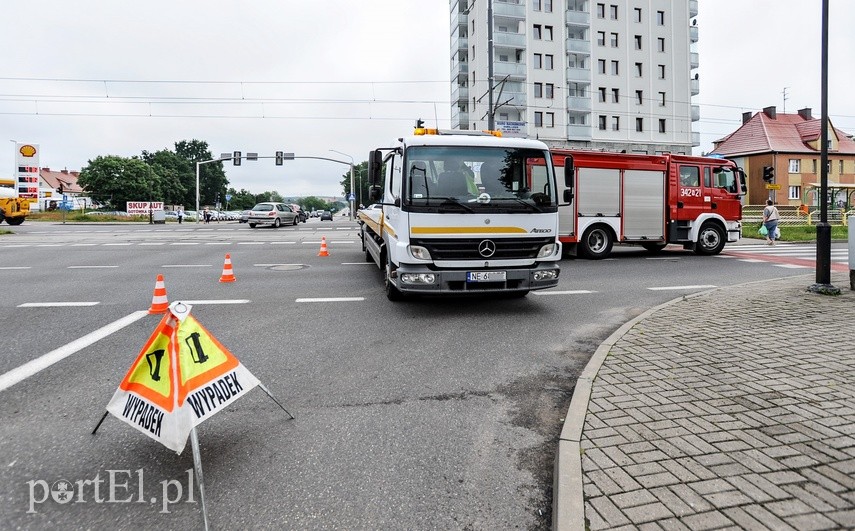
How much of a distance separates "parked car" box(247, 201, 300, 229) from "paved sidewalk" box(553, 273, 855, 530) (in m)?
A: 32.7

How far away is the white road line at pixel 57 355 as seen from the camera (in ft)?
16.2

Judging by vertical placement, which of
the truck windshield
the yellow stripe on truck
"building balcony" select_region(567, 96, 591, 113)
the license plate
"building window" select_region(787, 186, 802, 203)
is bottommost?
the license plate

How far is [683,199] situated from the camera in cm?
1586

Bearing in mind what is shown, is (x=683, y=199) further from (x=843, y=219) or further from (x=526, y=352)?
(x=843, y=219)

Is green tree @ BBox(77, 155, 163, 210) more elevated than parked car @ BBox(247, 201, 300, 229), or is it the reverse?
green tree @ BBox(77, 155, 163, 210)

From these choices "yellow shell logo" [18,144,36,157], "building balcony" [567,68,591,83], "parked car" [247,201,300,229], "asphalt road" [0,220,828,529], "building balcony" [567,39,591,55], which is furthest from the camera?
"building balcony" [567,39,591,55]

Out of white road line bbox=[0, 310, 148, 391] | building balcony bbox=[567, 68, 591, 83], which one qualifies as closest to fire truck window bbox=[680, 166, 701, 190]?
white road line bbox=[0, 310, 148, 391]

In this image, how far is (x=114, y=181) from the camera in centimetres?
8462

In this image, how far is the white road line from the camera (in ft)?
16.2

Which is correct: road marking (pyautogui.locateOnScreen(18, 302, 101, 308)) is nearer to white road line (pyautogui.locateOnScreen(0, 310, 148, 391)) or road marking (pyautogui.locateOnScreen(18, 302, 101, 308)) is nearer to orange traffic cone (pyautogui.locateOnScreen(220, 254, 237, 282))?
white road line (pyautogui.locateOnScreen(0, 310, 148, 391))

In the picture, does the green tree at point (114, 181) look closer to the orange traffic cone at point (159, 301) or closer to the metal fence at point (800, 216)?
the metal fence at point (800, 216)

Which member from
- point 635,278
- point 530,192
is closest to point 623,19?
point 635,278

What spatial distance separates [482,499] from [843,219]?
37293mm

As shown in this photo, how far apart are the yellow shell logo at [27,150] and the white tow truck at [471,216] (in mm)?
47285
